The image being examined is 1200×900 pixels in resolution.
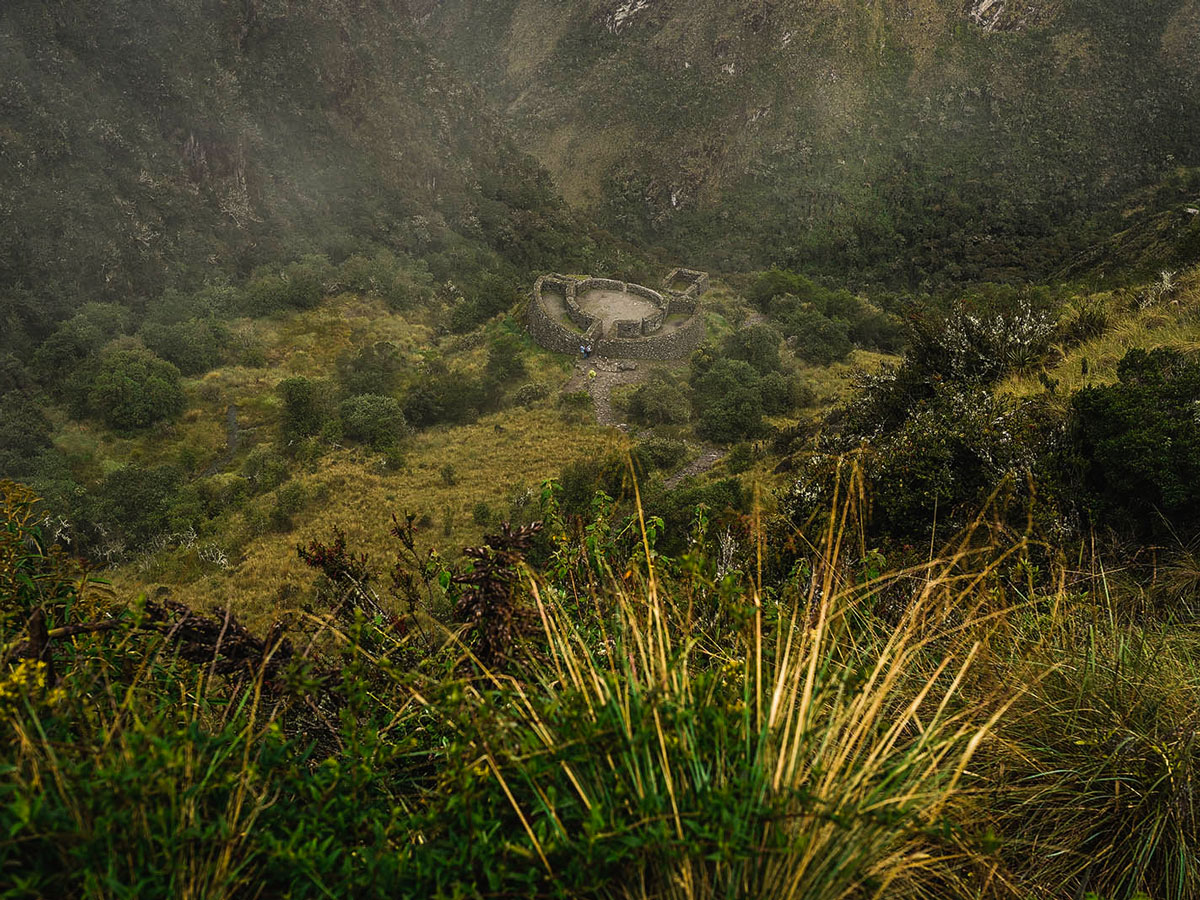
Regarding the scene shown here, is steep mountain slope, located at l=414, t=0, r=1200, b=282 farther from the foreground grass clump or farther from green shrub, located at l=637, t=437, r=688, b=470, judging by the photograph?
the foreground grass clump

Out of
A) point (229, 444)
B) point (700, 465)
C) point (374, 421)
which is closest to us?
point (700, 465)

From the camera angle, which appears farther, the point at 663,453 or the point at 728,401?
the point at 728,401

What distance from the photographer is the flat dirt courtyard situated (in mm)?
31562

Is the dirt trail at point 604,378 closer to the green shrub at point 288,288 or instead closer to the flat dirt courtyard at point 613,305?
the flat dirt courtyard at point 613,305

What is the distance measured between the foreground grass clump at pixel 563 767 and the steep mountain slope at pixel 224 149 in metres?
35.8

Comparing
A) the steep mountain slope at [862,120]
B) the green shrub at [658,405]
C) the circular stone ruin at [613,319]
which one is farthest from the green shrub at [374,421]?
the steep mountain slope at [862,120]

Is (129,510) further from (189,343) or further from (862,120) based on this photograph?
(862,120)

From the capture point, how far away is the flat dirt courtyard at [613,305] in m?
31.6

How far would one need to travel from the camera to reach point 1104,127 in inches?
1781

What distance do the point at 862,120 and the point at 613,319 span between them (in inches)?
1495

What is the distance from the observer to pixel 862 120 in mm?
55094

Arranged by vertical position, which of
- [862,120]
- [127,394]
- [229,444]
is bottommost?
[229,444]

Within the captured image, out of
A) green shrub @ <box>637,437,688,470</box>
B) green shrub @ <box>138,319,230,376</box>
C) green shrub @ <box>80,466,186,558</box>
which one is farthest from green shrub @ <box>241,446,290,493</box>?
green shrub @ <box>637,437,688,470</box>

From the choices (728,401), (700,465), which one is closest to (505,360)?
(728,401)
